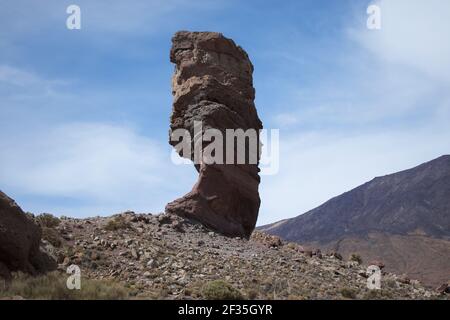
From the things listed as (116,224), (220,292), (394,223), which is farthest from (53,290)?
(394,223)

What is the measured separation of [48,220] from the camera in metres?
19.6

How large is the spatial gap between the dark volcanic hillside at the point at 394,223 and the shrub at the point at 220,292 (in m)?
44.8

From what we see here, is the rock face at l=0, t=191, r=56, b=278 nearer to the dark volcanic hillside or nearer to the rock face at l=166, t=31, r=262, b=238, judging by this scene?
the rock face at l=166, t=31, r=262, b=238

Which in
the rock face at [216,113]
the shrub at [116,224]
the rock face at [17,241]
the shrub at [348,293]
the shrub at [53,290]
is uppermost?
the rock face at [216,113]

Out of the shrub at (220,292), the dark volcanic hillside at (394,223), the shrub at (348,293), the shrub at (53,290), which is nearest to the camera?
the shrub at (53,290)

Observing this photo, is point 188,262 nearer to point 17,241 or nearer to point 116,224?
point 116,224

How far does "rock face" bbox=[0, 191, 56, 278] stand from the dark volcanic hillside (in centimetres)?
4776

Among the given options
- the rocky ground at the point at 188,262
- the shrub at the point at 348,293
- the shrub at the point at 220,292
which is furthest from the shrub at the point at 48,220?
the shrub at the point at 348,293

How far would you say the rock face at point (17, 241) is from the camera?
12539 millimetres

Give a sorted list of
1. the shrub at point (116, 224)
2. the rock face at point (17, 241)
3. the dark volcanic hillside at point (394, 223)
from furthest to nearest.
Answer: the dark volcanic hillside at point (394, 223) → the shrub at point (116, 224) → the rock face at point (17, 241)

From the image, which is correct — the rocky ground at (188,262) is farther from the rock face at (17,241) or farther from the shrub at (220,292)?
the rock face at (17,241)

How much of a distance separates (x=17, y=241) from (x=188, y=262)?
619cm
